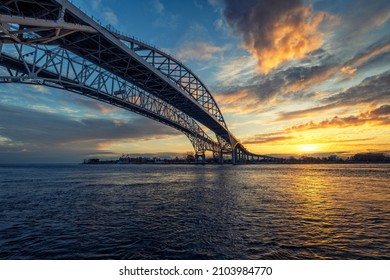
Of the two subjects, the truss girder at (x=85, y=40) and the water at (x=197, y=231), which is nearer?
the water at (x=197, y=231)

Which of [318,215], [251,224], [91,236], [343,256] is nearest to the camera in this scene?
[343,256]

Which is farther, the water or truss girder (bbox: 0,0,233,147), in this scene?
truss girder (bbox: 0,0,233,147)

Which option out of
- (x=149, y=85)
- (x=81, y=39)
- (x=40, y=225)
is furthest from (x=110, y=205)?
(x=149, y=85)

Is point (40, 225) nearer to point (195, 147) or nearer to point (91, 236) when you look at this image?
point (91, 236)

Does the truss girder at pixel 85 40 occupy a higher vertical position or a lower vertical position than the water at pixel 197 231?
higher

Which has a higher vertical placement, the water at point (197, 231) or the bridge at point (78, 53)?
the bridge at point (78, 53)

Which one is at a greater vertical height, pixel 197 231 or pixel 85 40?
pixel 85 40

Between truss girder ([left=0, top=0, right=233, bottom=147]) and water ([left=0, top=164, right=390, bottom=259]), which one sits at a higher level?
truss girder ([left=0, top=0, right=233, bottom=147])

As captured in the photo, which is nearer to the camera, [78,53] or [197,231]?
[197,231]

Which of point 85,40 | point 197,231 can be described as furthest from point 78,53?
point 197,231

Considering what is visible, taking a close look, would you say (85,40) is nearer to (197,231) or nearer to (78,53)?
(78,53)

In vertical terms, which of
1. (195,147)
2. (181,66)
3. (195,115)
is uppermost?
(181,66)

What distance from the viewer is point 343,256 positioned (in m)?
6.47

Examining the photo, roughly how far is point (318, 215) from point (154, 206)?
8.74 metres
